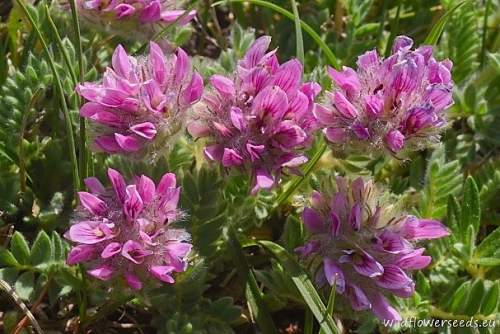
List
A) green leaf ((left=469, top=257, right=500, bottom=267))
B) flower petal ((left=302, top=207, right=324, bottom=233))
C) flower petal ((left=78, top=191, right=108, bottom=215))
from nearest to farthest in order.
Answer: flower petal ((left=78, top=191, right=108, bottom=215)) → flower petal ((left=302, top=207, right=324, bottom=233)) → green leaf ((left=469, top=257, right=500, bottom=267))

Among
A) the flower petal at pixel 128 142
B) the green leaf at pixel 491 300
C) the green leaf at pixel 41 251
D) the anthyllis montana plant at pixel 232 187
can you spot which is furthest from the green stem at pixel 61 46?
the green leaf at pixel 491 300

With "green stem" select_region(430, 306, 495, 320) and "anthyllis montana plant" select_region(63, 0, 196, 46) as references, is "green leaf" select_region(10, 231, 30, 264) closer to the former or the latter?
"anthyllis montana plant" select_region(63, 0, 196, 46)

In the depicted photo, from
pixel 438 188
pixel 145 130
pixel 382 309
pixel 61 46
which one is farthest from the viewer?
pixel 438 188

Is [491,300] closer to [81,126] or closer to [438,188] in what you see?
[438,188]

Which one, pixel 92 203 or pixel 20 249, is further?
pixel 20 249

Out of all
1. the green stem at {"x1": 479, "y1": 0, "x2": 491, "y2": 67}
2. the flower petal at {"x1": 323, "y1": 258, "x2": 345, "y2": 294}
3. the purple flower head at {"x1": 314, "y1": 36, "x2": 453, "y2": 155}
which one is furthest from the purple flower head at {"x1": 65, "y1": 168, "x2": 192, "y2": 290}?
the green stem at {"x1": 479, "y1": 0, "x2": 491, "y2": 67}

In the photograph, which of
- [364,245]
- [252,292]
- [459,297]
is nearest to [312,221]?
[364,245]

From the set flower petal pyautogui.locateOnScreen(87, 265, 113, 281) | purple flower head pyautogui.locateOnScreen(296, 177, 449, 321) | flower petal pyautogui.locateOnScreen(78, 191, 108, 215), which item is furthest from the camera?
purple flower head pyautogui.locateOnScreen(296, 177, 449, 321)
